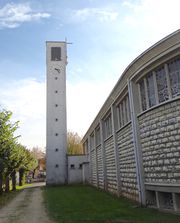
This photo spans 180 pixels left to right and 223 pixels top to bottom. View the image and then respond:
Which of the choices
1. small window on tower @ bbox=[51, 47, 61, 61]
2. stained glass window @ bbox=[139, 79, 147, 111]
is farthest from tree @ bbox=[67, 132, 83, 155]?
stained glass window @ bbox=[139, 79, 147, 111]

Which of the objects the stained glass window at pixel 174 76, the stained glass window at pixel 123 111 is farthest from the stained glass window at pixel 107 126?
the stained glass window at pixel 174 76

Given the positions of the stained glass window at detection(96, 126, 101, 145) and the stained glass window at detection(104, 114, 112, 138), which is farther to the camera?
the stained glass window at detection(96, 126, 101, 145)

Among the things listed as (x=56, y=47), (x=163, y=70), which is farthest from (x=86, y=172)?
(x=163, y=70)

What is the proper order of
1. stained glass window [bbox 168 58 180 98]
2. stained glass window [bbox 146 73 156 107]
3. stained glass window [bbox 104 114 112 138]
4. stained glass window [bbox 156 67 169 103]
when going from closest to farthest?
stained glass window [bbox 168 58 180 98], stained glass window [bbox 156 67 169 103], stained glass window [bbox 146 73 156 107], stained glass window [bbox 104 114 112 138]

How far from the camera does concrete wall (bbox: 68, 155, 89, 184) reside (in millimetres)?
30562

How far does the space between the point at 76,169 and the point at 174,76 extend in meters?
24.1

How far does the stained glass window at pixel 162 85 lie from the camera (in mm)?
9391

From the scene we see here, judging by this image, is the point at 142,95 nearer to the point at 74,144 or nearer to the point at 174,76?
the point at 174,76

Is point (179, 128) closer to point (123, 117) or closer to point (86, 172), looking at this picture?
point (123, 117)

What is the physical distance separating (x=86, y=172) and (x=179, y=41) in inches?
945

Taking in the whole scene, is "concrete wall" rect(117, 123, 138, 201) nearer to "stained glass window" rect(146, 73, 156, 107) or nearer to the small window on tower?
"stained glass window" rect(146, 73, 156, 107)

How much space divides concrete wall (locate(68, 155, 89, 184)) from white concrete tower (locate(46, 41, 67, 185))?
77 centimetres

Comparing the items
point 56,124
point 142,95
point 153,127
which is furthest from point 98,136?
point 153,127

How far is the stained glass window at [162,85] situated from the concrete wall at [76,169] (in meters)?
21.9
